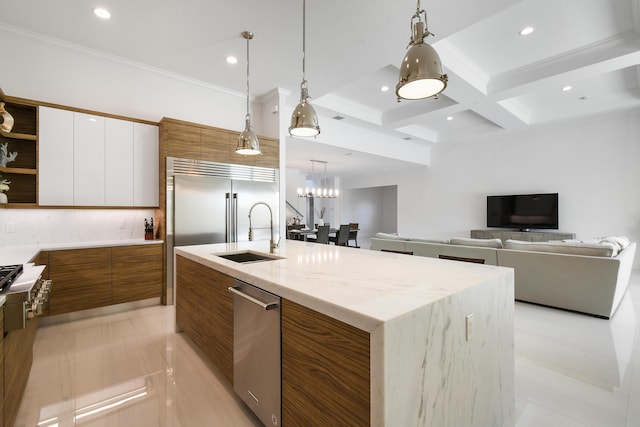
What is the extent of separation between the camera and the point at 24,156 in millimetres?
3080

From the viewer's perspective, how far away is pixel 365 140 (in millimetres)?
6855

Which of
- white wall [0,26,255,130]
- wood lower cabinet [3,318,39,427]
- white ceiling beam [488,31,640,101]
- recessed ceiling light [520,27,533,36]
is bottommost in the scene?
wood lower cabinet [3,318,39,427]

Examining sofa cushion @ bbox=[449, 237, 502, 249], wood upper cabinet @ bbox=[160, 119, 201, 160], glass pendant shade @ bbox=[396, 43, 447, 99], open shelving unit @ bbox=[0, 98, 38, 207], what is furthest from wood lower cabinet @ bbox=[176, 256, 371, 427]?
sofa cushion @ bbox=[449, 237, 502, 249]

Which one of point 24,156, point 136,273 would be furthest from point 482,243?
point 24,156

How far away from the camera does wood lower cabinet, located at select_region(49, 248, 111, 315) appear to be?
9.65ft

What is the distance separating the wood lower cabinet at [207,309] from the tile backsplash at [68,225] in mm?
1516

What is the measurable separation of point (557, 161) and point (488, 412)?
280 inches

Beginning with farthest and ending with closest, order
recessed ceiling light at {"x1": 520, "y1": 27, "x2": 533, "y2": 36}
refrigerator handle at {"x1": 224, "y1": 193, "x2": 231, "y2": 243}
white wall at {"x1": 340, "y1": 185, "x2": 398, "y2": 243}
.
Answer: white wall at {"x1": 340, "y1": 185, "x2": 398, "y2": 243}
refrigerator handle at {"x1": 224, "y1": 193, "x2": 231, "y2": 243}
recessed ceiling light at {"x1": 520, "y1": 27, "x2": 533, "y2": 36}

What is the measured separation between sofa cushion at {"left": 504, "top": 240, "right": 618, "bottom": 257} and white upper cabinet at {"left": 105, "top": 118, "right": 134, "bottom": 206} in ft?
16.0

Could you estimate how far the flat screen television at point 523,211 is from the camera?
6.53 meters

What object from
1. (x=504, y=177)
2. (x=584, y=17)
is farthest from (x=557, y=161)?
(x=584, y=17)

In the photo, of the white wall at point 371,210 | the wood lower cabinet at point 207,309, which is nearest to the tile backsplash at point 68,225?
the wood lower cabinet at point 207,309

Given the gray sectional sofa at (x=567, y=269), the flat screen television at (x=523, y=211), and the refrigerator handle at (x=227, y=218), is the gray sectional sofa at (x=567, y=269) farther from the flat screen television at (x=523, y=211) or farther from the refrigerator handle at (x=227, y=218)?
the flat screen television at (x=523, y=211)

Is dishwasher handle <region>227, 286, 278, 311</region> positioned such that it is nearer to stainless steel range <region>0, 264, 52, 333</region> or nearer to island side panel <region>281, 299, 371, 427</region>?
island side panel <region>281, 299, 371, 427</region>
